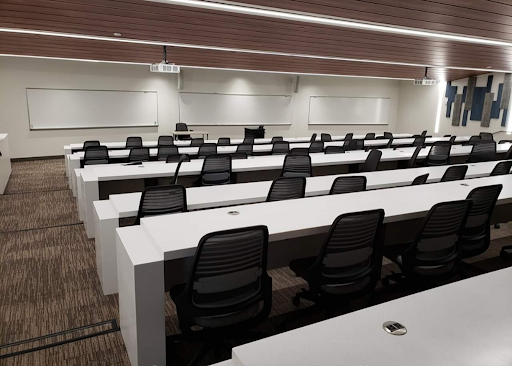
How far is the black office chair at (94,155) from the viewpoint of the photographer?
6.45 m

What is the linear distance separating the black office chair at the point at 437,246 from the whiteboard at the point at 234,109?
11.6 meters

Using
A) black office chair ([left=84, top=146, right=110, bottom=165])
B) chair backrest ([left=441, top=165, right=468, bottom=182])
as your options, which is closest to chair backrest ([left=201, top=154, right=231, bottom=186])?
black office chair ([left=84, top=146, right=110, bottom=165])

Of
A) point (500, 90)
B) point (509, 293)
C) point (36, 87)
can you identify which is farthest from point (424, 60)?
point (36, 87)

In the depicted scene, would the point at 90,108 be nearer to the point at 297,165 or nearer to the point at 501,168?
the point at 297,165

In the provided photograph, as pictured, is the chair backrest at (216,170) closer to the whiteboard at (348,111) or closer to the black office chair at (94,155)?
the black office chair at (94,155)

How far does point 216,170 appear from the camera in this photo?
207 inches

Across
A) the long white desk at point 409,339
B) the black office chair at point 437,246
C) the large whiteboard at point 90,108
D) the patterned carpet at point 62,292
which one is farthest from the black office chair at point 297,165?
the large whiteboard at point 90,108

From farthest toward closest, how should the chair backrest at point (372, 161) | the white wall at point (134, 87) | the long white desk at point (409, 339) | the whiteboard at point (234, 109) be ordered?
the whiteboard at point (234, 109) → the white wall at point (134, 87) → the chair backrest at point (372, 161) → the long white desk at point (409, 339)

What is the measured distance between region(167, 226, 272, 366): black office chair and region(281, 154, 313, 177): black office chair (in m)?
3.29

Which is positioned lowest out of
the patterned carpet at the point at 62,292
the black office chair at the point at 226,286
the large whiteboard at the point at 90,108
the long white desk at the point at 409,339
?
the patterned carpet at the point at 62,292

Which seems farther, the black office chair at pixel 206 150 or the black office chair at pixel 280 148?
the black office chair at pixel 280 148

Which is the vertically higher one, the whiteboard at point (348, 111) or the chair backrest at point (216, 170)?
the whiteboard at point (348, 111)

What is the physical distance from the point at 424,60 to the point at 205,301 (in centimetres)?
953

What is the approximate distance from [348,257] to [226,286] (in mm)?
835
